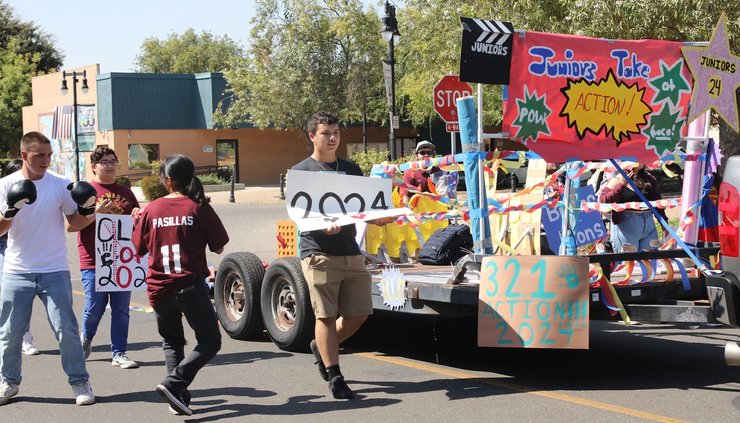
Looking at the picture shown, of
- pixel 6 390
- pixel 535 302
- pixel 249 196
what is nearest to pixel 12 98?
pixel 249 196

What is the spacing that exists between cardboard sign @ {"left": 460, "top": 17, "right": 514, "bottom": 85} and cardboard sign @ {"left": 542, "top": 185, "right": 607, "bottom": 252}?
2535 millimetres

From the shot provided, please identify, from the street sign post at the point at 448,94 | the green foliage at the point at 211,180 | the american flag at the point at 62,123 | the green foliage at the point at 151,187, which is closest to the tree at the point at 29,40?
the american flag at the point at 62,123

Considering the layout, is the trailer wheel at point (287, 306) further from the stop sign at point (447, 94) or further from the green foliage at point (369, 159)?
the green foliage at point (369, 159)

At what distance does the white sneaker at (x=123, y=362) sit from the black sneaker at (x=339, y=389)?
2.18m

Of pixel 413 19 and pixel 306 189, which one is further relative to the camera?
pixel 413 19

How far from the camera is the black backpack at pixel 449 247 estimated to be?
9281 millimetres

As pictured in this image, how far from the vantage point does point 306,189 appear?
683cm

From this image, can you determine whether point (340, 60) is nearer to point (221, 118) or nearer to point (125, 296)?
point (221, 118)

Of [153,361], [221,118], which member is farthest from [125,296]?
[221,118]

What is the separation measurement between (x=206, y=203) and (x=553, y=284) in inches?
97.0

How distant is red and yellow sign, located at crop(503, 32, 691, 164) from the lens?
721cm

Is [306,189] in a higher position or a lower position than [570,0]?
lower

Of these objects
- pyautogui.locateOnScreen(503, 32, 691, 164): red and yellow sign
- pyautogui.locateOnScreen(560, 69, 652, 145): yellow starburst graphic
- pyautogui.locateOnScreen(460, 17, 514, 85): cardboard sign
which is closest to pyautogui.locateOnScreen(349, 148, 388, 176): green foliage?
pyautogui.locateOnScreen(503, 32, 691, 164): red and yellow sign

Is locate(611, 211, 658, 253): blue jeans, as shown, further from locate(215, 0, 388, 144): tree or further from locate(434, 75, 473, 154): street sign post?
locate(215, 0, 388, 144): tree
